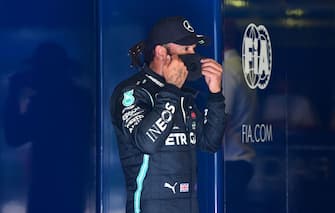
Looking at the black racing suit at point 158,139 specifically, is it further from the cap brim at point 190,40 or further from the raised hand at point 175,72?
the cap brim at point 190,40

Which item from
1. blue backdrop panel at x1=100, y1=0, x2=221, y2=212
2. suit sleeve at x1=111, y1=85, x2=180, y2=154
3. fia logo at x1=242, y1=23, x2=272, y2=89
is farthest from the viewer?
fia logo at x1=242, y1=23, x2=272, y2=89

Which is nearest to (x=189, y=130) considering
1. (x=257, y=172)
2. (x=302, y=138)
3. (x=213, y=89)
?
(x=213, y=89)

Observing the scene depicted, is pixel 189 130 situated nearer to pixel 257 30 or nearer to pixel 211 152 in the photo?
pixel 211 152

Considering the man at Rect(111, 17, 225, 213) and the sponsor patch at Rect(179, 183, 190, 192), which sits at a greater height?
the man at Rect(111, 17, 225, 213)

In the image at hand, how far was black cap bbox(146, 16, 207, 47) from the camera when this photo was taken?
10.5ft

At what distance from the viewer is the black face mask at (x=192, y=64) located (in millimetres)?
3215

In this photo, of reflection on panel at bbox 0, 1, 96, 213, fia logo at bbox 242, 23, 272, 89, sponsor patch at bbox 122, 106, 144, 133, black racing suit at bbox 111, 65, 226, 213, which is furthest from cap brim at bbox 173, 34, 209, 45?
fia logo at bbox 242, 23, 272, 89

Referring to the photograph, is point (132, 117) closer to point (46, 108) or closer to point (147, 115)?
point (147, 115)

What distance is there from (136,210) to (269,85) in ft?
5.10

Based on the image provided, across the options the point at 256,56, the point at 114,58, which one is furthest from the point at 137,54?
the point at 256,56

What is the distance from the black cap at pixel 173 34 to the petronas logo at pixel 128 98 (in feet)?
0.69

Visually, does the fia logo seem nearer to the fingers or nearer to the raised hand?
Answer: the fingers

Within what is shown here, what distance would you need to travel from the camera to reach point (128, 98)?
10.4ft

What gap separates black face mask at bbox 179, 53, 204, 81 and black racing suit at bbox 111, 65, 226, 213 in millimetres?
79
